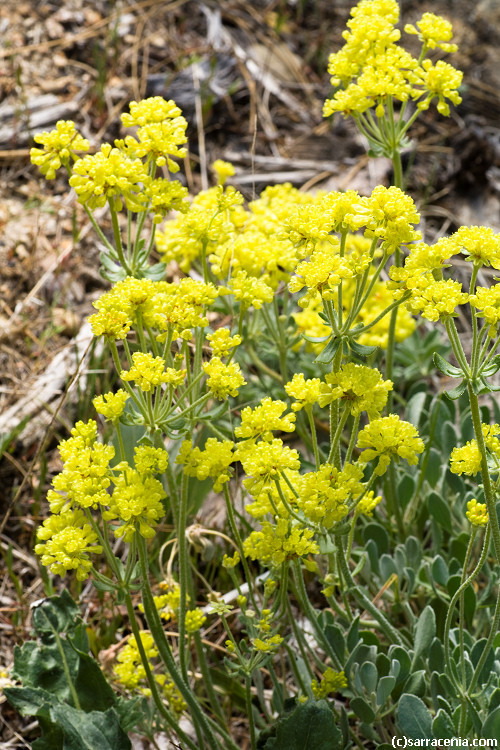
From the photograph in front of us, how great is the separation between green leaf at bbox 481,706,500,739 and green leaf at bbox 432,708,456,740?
0.09 m

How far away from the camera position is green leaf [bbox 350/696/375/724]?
2492mm

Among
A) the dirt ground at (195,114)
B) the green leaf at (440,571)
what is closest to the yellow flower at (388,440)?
the green leaf at (440,571)

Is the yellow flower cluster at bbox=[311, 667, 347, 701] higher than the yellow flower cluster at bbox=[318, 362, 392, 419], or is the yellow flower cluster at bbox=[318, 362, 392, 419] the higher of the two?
the yellow flower cluster at bbox=[318, 362, 392, 419]

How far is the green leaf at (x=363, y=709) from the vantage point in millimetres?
2492

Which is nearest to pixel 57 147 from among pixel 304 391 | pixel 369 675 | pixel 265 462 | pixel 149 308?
pixel 149 308

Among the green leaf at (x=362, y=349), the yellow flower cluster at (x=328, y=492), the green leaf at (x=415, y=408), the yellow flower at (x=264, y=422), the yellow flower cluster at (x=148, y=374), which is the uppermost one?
the yellow flower cluster at (x=148, y=374)

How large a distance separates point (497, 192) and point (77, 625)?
4010 mm

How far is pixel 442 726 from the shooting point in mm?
2330

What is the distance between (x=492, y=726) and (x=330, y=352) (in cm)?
121

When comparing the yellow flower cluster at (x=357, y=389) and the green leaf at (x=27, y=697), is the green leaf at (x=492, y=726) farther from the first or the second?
the green leaf at (x=27, y=697)

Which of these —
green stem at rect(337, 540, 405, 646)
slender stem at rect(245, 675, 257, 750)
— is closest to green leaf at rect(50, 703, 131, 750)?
slender stem at rect(245, 675, 257, 750)

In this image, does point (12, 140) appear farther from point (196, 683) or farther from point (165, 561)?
point (196, 683)

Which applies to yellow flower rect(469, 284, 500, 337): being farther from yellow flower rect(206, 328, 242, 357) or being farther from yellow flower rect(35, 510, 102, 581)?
yellow flower rect(35, 510, 102, 581)

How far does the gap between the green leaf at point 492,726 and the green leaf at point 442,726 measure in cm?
9
